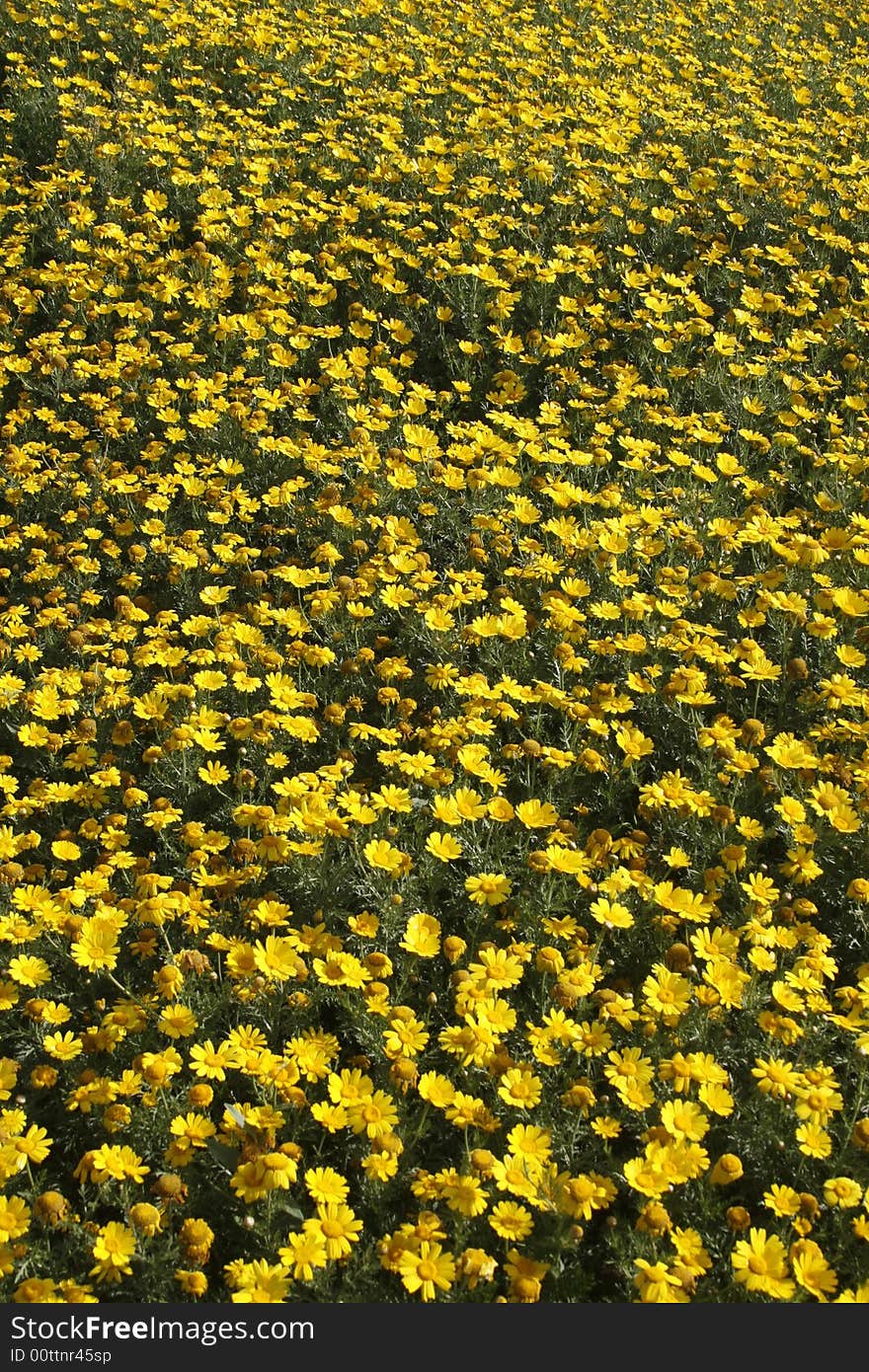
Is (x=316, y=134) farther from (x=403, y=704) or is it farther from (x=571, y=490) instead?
(x=403, y=704)

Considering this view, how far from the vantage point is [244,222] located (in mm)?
5867

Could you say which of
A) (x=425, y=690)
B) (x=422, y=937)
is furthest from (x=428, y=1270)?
(x=425, y=690)

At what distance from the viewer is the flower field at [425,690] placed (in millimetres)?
2533

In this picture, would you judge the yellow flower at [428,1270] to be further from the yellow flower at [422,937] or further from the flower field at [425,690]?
the yellow flower at [422,937]

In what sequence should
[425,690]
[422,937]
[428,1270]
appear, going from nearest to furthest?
1. [428,1270]
2. [422,937]
3. [425,690]

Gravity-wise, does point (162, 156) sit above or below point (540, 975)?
above

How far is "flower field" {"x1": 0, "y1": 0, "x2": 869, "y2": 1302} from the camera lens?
2.53 m

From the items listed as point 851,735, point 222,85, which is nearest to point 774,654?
point 851,735

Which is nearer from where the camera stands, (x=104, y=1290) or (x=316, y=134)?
(x=104, y=1290)

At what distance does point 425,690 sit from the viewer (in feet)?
12.8

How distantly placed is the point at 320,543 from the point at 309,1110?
2252 millimetres

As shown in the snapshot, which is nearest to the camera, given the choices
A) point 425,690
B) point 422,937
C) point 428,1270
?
point 428,1270

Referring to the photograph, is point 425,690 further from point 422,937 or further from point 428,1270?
point 428,1270

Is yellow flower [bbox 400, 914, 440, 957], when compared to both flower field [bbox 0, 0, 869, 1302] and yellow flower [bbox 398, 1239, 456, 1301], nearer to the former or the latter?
flower field [bbox 0, 0, 869, 1302]
